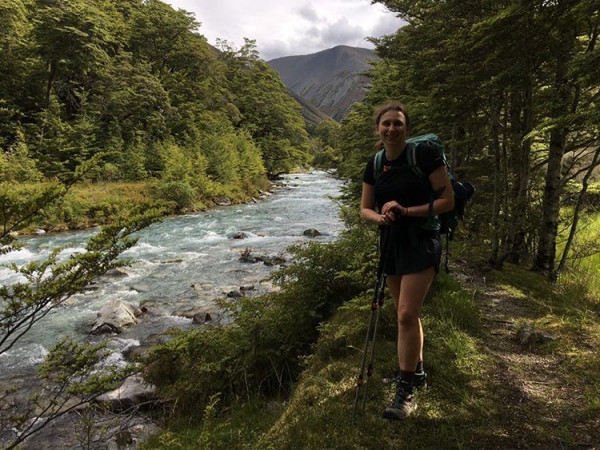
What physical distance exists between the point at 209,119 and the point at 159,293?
111 feet

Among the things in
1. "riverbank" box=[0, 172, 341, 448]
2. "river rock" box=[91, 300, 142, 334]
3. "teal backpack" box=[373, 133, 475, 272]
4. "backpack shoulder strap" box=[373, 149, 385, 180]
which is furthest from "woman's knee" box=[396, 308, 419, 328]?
"river rock" box=[91, 300, 142, 334]

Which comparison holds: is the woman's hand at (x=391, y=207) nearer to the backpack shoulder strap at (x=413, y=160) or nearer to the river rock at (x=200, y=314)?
Result: the backpack shoulder strap at (x=413, y=160)

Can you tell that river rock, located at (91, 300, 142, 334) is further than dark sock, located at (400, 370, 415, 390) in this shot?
Yes

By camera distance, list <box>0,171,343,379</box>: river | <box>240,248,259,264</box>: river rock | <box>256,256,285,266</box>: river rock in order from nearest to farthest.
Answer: <box>0,171,343,379</box>: river
<box>256,256,285,266</box>: river rock
<box>240,248,259,264</box>: river rock

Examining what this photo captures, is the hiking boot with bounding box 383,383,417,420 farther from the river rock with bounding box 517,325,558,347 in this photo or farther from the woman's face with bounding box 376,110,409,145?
the river rock with bounding box 517,325,558,347

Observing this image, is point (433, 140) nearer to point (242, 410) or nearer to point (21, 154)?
point (242, 410)

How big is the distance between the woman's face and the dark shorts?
2.40 feet

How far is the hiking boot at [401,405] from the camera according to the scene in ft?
10.6

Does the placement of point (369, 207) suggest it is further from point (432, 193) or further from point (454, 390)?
point (454, 390)

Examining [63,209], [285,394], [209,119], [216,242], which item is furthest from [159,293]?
[209,119]

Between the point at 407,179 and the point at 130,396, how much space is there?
564 centimetres

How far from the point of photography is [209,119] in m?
42.5

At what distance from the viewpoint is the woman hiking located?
2.99 meters

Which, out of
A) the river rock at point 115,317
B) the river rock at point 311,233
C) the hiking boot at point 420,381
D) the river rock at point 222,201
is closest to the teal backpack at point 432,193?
the hiking boot at point 420,381
